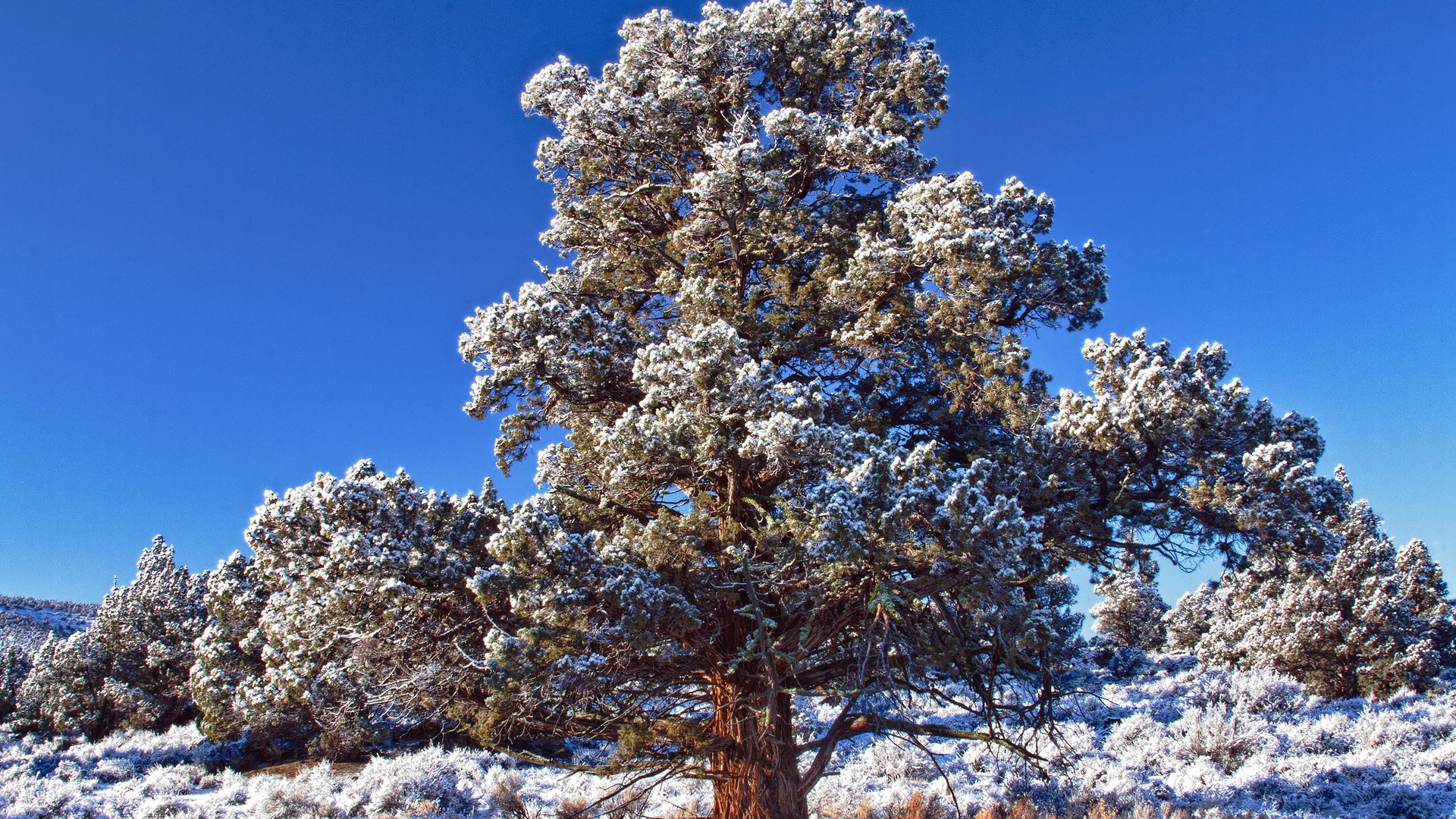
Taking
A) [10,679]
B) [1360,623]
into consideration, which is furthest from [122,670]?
[1360,623]

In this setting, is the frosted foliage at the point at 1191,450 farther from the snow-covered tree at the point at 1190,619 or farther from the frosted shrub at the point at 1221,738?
the snow-covered tree at the point at 1190,619

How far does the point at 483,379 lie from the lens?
8.93 metres

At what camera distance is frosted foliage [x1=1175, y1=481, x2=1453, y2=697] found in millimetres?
19672

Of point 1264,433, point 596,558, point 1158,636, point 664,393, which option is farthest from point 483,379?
point 1158,636

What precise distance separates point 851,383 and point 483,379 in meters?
4.61

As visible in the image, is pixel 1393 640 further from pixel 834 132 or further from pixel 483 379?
pixel 483 379

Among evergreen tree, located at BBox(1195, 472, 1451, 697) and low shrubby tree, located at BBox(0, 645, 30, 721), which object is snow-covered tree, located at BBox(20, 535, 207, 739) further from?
evergreen tree, located at BBox(1195, 472, 1451, 697)

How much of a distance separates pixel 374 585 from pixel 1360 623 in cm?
2429

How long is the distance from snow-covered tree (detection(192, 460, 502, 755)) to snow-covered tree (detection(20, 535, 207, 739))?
20784 millimetres

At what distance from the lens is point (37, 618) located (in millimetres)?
50531

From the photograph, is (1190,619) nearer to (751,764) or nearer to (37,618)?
(751,764)

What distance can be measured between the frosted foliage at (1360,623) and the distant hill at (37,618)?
5015cm

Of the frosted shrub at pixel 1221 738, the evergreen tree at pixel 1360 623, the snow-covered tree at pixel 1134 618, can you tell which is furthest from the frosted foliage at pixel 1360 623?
the snow-covered tree at pixel 1134 618

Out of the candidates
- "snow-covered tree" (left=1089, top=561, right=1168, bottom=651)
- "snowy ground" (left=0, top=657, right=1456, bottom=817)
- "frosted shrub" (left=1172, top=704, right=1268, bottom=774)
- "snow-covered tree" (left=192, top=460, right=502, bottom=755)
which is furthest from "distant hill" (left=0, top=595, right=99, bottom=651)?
"snow-covered tree" (left=1089, top=561, right=1168, bottom=651)
